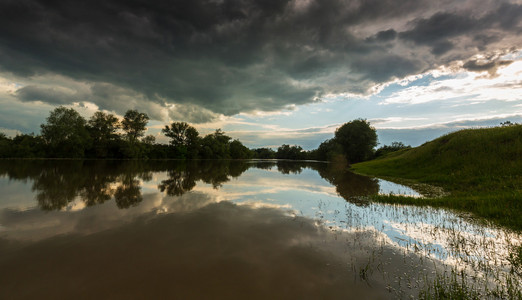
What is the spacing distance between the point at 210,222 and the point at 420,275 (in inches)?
304

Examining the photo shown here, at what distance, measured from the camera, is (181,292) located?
445 centimetres

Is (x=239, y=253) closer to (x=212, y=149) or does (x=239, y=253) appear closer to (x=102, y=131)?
(x=102, y=131)

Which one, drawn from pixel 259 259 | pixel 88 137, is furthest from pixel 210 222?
pixel 88 137

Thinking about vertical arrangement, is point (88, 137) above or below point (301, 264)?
above

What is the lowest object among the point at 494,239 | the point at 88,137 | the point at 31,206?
the point at 494,239

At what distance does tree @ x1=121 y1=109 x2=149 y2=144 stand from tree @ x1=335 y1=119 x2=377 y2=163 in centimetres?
8574

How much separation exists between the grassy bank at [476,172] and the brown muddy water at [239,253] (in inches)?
83.5

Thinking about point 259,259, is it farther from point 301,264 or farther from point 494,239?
point 494,239

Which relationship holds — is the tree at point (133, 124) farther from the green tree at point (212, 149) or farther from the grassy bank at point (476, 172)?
the grassy bank at point (476, 172)

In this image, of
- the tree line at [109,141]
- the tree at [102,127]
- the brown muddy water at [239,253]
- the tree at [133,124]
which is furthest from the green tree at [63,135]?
the brown muddy water at [239,253]

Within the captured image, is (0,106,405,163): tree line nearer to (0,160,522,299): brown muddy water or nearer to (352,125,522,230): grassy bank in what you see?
(352,125,522,230): grassy bank

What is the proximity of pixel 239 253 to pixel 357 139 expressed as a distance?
243ft

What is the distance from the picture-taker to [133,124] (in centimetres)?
9125

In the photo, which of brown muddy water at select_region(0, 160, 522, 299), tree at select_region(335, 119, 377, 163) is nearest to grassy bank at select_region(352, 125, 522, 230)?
brown muddy water at select_region(0, 160, 522, 299)
